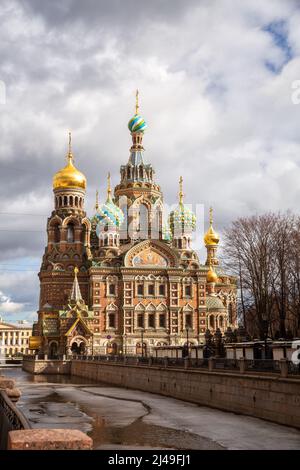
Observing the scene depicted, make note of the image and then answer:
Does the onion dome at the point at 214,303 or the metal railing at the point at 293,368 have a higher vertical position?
the onion dome at the point at 214,303

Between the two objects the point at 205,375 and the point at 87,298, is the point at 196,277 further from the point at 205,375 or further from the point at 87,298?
the point at 205,375

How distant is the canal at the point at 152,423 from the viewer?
64.4ft

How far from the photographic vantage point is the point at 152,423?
Answer: 24.9m

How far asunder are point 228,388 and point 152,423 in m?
4.60

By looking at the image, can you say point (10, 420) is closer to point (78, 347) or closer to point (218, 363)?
point (218, 363)

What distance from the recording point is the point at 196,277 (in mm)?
74125

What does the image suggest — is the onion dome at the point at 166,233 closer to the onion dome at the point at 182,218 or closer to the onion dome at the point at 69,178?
the onion dome at the point at 182,218

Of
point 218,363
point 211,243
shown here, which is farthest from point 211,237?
point 218,363

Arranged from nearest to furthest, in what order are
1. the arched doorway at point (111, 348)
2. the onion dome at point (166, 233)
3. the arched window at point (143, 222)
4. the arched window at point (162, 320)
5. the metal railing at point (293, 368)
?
the metal railing at point (293, 368) < the arched doorway at point (111, 348) < the arched window at point (162, 320) < the arched window at point (143, 222) < the onion dome at point (166, 233)

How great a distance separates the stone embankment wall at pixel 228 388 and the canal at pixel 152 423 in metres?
0.51

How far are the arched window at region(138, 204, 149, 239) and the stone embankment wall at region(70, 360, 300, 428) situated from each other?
3332 cm

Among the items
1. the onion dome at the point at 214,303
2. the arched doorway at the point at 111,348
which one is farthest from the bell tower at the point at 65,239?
the onion dome at the point at 214,303

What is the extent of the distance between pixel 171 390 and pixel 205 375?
20.1 ft
